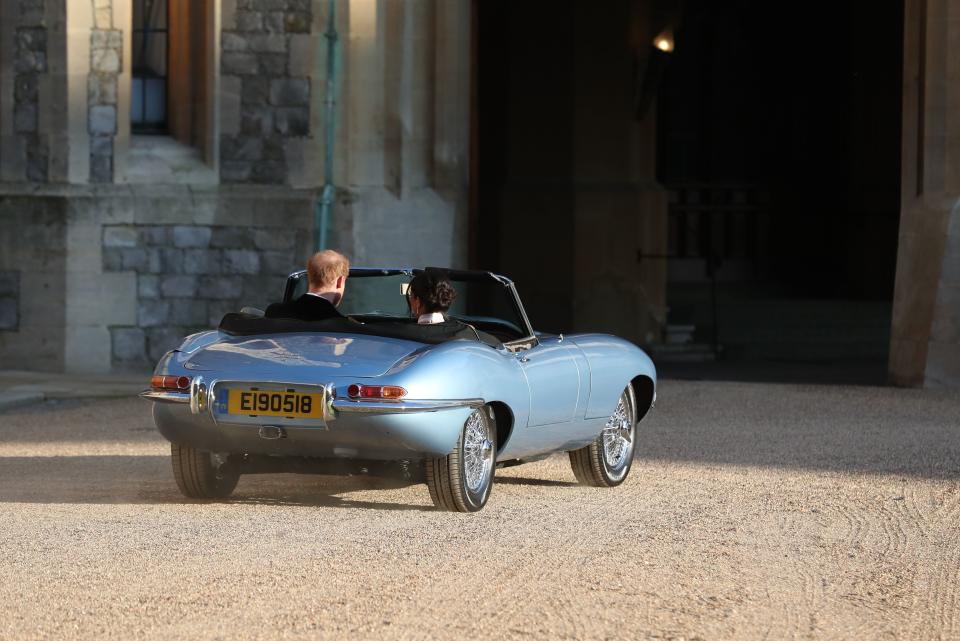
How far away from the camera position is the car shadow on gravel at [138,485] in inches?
320

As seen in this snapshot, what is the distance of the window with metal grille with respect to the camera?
1714 cm

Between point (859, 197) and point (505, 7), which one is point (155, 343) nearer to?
point (505, 7)

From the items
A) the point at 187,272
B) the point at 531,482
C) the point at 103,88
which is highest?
the point at 103,88

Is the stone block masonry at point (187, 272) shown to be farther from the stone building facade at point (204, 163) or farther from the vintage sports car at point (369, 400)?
the vintage sports car at point (369, 400)

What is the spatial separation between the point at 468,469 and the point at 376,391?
65 cm

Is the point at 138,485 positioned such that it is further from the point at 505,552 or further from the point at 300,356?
the point at 505,552

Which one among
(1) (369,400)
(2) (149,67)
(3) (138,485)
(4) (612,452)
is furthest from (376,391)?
(2) (149,67)

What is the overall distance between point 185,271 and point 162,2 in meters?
2.68

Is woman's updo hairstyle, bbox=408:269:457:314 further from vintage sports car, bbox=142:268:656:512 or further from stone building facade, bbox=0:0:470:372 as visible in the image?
stone building facade, bbox=0:0:470:372

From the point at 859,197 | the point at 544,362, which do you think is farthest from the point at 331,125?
the point at 859,197

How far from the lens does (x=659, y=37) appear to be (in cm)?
2261

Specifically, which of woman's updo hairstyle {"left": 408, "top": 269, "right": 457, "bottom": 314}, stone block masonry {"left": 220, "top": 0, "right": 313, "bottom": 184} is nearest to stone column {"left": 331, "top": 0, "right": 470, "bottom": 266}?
stone block masonry {"left": 220, "top": 0, "right": 313, "bottom": 184}

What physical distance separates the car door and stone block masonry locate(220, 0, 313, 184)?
8.38m

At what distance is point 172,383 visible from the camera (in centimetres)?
760
